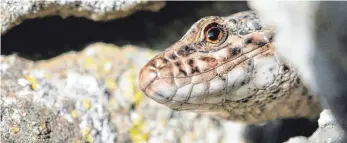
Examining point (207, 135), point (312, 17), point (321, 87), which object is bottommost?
point (207, 135)

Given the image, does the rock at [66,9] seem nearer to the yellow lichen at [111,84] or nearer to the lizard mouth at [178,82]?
the yellow lichen at [111,84]

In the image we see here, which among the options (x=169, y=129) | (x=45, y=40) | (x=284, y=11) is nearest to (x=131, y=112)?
(x=169, y=129)

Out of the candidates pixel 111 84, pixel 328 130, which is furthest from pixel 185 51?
pixel 111 84

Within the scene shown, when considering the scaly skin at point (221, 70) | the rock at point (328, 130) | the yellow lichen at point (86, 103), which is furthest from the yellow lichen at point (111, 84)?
the rock at point (328, 130)

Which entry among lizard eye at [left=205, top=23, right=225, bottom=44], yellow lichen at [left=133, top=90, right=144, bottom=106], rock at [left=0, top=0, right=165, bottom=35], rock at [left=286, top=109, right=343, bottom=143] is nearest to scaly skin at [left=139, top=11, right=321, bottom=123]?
lizard eye at [left=205, top=23, right=225, bottom=44]

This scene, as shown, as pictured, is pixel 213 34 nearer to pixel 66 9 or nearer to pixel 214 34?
pixel 214 34

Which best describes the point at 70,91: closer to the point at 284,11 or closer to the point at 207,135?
the point at 207,135

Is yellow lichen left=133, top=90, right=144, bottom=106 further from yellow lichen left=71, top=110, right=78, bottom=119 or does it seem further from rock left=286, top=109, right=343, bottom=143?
rock left=286, top=109, right=343, bottom=143
